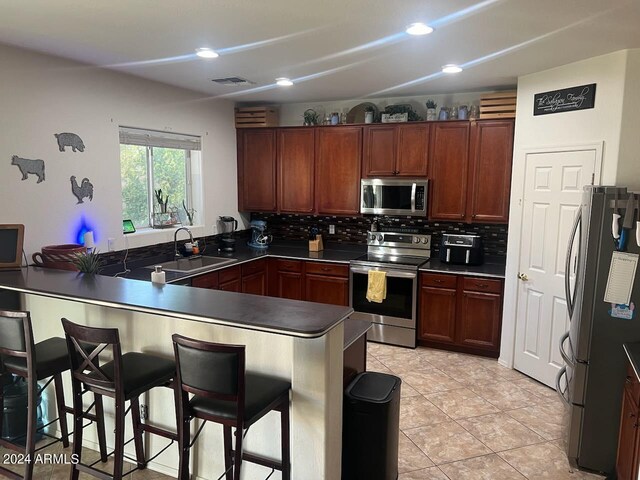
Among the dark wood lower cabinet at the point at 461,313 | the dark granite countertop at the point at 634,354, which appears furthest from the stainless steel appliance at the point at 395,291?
the dark granite countertop at the point at 634,354

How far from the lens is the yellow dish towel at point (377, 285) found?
460 cm

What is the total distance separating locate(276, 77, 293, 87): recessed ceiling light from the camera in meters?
4.08

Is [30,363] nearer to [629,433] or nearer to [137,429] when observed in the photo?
[137,429]

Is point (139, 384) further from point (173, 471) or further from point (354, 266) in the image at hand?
point (354, 266)

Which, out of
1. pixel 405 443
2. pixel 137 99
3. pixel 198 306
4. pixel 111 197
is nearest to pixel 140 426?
pixel 198 306

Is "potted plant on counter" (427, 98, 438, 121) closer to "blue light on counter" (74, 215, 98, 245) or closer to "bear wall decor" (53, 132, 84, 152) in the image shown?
"bear wall decor" (53, 132, 84, 152)

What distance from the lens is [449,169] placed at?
4637mm

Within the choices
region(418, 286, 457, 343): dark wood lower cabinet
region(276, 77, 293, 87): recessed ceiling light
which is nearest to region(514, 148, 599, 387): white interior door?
region(418, 286, 457, 343): dark wood lower cabinet

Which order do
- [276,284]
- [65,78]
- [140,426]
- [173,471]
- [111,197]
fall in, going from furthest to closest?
1. [276,284]
2. [111,197]
3. [65,78]
4. [173,471]
5. [140,426]

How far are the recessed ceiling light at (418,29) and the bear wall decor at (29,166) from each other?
8.91 ft

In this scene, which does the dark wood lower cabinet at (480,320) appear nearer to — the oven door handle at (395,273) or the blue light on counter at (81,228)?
the oven door handle at (395,273)

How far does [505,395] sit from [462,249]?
1439mm

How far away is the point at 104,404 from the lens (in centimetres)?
286

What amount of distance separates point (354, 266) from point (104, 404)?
2.65 meters
